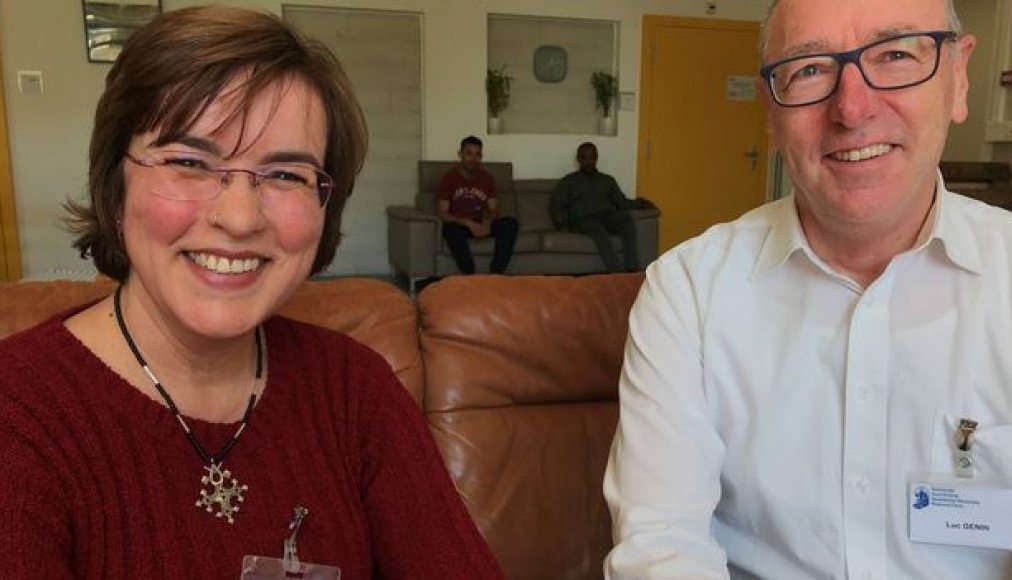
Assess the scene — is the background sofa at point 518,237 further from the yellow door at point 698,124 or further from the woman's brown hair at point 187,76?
the woman's brown hair at point 187,76

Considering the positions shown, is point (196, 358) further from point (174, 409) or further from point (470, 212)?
point (470, 212)

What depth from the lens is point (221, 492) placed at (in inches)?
37.7

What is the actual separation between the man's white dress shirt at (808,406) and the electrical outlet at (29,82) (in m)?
6.06

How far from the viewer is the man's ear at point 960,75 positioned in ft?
3.71

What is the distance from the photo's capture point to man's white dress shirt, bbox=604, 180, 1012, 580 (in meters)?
1.12

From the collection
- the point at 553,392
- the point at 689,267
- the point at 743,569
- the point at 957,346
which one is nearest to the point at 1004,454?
the point at 957,346

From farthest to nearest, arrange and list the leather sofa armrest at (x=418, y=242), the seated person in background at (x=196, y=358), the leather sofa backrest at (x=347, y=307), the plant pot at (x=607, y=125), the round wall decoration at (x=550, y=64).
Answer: the plant pot at (x=607, y=125), the round wall decoration at (x=550, y=64), the leather sofa armrest at (x=418, y=242), the leather sofa backrest at (x=347, y=307), the seated person in background at (x=196, y=358)

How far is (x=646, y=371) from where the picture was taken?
125 cm

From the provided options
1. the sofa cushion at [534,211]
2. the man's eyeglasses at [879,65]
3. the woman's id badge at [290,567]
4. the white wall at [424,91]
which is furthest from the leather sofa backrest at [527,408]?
the sofa cushion at [534,211]

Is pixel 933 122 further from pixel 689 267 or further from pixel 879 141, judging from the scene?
pixel 689 267

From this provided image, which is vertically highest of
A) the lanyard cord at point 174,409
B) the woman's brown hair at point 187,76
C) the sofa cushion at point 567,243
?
the woman's brown hair at point 187,76

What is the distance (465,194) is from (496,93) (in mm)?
1049

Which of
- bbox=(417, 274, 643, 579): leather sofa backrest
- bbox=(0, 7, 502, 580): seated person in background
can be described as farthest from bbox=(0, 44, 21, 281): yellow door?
bbox=(0, 7, 502, 580): seated person in background

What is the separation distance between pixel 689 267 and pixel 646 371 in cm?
19
